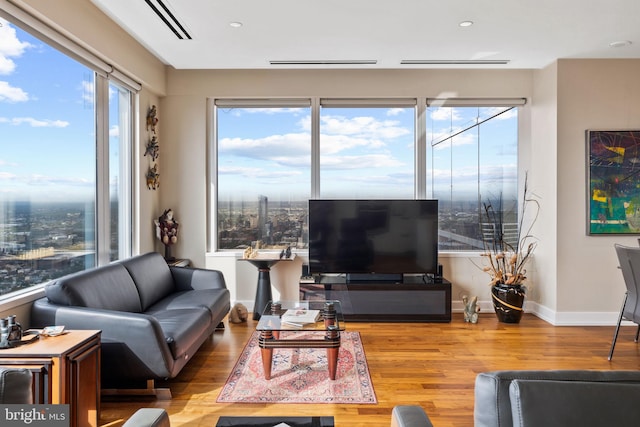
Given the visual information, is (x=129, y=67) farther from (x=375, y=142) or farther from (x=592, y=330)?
(x=592, y=330)

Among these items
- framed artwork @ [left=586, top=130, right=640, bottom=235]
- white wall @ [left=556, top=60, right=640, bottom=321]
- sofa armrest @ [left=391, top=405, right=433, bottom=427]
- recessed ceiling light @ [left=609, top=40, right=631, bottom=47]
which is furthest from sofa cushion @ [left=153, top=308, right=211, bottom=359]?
recessed ceiling light @ [left=609, top=40, right=631, bottom=47]

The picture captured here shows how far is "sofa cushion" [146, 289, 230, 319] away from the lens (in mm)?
3443

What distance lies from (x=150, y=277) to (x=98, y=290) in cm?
79

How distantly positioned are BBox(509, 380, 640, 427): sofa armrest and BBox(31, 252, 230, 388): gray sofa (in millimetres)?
2122

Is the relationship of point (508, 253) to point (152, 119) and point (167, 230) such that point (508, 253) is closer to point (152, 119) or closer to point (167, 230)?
point (167, 230)

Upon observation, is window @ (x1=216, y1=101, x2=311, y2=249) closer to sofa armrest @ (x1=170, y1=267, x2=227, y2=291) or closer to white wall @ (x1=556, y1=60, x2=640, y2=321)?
sofa armrest @ (x1=170, y1=267, x2=227, y2=291)

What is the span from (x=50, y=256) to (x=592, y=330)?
16.1 feet

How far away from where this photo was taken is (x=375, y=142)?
16.1 feet

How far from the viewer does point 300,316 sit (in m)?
3.13

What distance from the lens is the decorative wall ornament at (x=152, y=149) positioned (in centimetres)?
451

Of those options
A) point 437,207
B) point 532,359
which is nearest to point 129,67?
point 437,207

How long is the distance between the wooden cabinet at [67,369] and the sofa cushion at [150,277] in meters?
1.15

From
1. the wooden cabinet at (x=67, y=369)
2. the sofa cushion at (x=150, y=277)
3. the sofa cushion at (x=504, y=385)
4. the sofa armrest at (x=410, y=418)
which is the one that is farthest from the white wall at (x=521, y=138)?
the sofa cushion at (x=504, y=385)

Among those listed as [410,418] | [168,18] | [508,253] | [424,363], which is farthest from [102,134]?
[508,253]
